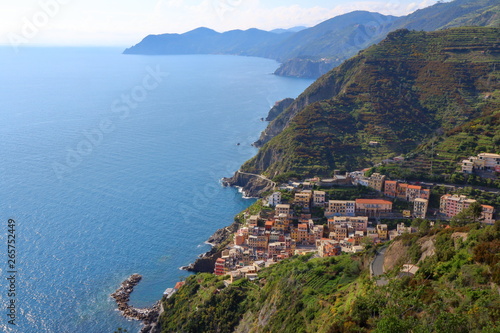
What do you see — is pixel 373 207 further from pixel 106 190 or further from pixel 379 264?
pixel 106 190

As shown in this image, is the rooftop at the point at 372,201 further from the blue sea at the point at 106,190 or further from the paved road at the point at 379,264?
the blue sea at the point at 106,190

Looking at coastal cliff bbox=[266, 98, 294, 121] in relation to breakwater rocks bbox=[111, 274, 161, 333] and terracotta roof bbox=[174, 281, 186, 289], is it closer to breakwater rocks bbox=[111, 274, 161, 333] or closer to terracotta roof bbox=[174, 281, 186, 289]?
terracotta roof bbox=[174, 281, 186, 289]

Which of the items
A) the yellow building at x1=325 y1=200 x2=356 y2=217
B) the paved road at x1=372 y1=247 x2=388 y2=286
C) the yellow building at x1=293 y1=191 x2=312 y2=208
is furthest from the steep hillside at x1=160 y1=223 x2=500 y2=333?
the yellow building at x1=293 y1=191 x2=312 y2=208

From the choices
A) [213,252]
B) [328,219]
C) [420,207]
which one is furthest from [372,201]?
[213,252]

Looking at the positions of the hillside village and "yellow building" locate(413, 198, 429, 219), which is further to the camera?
"yellow building" locate(413, 198, 429, 219)

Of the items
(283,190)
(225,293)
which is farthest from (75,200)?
(225,293)

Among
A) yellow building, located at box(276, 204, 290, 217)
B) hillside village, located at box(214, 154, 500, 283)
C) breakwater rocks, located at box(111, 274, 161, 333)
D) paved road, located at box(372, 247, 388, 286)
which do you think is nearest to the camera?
paved road, located at box(372, 247, 388, 286)
